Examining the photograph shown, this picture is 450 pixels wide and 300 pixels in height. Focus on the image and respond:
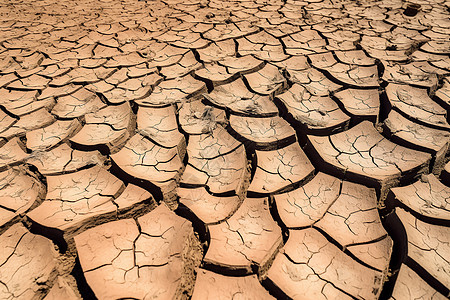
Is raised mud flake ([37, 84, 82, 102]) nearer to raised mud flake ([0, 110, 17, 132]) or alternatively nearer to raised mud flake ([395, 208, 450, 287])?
raised mud flake ([0, 110, 17, 132])

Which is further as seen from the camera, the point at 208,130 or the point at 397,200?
the point at 208,130

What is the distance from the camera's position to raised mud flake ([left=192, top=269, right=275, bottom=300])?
1074mm

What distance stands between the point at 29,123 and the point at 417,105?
8.18ft

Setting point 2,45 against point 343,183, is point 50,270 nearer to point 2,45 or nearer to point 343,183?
point 343,183

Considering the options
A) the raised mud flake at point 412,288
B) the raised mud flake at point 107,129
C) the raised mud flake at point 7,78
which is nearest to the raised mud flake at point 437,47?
the raised mud flake at point 412,288

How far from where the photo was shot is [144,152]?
5.54 ft

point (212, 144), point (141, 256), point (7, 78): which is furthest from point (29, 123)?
point (141, 256)

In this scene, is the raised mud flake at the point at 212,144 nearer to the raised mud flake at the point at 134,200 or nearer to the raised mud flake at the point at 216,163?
the raised mud flake at the point at 216,163

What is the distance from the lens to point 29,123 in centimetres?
193

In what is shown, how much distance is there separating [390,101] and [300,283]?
141 cm

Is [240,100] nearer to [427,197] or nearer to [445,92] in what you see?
[427,197]

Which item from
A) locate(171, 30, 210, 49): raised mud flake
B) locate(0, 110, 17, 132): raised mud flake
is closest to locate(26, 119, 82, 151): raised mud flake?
locate(0, 110, 17, 132): raised mud flake

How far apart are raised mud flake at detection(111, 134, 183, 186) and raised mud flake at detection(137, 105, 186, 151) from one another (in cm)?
4

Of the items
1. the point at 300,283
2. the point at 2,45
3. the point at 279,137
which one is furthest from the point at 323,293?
the point at 2,45
